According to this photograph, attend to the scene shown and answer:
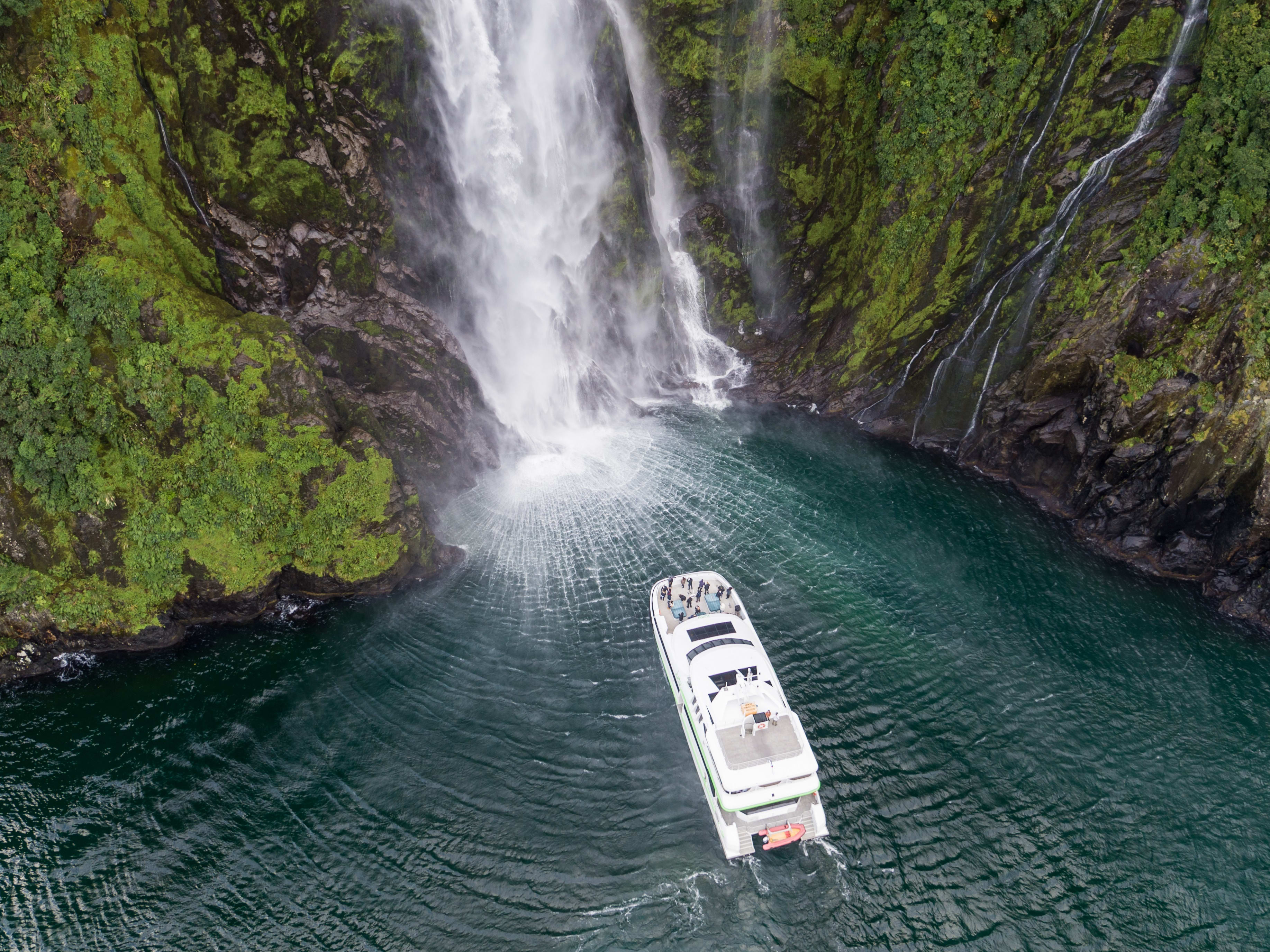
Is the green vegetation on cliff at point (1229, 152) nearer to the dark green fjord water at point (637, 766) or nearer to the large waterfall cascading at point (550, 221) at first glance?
the dark green fjord water at point (637, 766)

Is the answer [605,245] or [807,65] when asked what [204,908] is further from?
[807,65]

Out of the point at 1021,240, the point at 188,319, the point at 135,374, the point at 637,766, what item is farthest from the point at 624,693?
the point at 1021,240

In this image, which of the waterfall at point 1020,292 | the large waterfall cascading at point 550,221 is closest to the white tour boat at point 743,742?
the large waterfall cascading at point 550,221

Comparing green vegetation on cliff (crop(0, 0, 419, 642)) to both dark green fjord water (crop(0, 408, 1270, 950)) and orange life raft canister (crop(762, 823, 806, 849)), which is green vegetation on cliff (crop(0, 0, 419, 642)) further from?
orange life raft canister (crop(762, 823, 806, 849))

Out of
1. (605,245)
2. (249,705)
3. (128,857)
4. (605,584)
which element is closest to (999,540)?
(605,584)

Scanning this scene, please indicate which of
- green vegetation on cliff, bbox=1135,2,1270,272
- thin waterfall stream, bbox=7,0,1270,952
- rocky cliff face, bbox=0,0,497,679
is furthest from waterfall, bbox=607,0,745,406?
green vegetation on cliff, bbox=1135,2,1270,272

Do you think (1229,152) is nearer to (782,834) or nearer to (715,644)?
(715,644)

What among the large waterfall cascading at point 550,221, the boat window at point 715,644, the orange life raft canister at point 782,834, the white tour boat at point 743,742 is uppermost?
the large waterfall cascading at point 550,221
